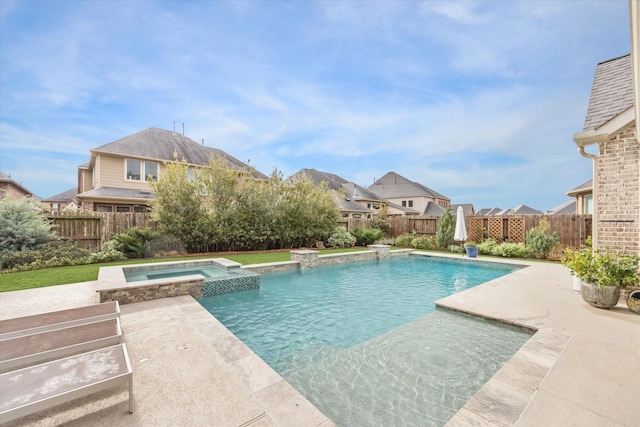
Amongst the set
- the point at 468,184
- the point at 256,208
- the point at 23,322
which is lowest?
the point at 23,322

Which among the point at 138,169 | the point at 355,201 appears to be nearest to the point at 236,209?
the point at 138,169

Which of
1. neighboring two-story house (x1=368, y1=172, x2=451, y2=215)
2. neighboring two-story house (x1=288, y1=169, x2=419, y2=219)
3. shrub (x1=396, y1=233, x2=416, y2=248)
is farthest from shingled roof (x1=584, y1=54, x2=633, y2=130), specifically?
neighboring two-story house (x1=368, y1=172, x2=451, y2=215)

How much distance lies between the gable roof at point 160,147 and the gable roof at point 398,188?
2371cm

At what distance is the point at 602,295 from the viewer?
15.6ft

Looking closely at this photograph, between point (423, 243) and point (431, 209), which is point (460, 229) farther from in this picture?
point (431, 209)

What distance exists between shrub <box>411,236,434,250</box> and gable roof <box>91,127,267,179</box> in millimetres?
10731

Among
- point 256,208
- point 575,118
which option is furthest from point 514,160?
point 256,208

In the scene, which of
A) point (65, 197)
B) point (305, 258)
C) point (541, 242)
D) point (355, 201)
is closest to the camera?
point (305, 258)

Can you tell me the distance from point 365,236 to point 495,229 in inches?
264

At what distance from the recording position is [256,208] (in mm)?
13102

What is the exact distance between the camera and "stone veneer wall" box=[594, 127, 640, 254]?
16.0ft

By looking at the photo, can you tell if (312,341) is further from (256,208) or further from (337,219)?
(337,219)

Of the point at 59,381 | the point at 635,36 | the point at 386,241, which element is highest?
the point at 635,36

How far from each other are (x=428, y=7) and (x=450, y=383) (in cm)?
1041
